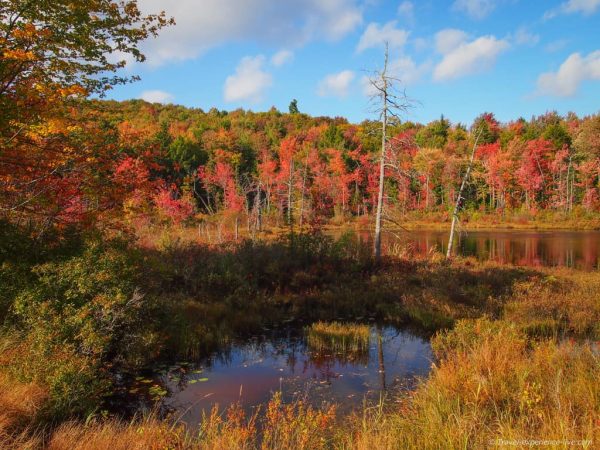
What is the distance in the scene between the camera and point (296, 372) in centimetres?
838

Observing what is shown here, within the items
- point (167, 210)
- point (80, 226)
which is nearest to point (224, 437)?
point (80, 226)

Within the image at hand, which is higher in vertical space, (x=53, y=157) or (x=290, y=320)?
(x=53, y=157)

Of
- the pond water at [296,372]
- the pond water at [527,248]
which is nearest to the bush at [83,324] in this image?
the pond water at [296,372]

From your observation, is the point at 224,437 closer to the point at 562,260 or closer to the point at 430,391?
the point at 430,391

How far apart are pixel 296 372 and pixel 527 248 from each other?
86.7ft

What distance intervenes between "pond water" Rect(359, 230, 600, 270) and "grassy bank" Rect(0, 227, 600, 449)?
20.0 ft

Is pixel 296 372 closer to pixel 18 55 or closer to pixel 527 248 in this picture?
pixel 18 55

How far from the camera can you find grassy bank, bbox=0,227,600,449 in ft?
15.6

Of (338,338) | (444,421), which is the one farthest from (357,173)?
(444,421)

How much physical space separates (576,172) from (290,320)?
5624 centimetres

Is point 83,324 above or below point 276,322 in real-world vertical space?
above

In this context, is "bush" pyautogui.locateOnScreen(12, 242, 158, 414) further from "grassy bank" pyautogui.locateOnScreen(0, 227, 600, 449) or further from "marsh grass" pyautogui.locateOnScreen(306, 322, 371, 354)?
"marsh grass" pyautogui.locateOnScreen(306, 322, 371, 354)

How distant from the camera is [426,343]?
33.8 feet

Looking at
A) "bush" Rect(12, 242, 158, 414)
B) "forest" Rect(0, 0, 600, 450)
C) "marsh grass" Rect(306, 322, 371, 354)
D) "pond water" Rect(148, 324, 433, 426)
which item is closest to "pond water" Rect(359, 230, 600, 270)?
"forest" Rect(0, 0, 600, 450)
